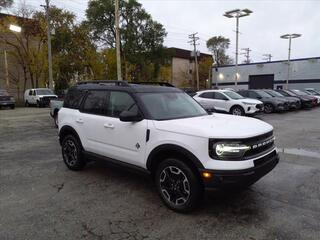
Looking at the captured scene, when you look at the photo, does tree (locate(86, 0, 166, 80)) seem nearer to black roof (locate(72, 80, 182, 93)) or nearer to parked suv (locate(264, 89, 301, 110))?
parked suv (locate(264, 89, 301, 110))

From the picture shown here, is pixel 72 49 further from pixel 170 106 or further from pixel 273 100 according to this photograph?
pixel 170 106

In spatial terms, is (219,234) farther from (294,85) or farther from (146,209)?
(294,85)

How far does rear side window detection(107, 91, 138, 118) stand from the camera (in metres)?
4.80

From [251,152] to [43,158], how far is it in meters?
5.30

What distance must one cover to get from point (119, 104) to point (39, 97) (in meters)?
24.4

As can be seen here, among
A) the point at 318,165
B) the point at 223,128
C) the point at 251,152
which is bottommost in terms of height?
the point at 318,165

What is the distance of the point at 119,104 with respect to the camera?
16.4 ft

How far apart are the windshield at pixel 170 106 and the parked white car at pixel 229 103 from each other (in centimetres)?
983

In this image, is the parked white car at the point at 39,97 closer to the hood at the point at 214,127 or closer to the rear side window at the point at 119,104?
the rear side window at the point at 119,104

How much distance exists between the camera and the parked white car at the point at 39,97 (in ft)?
88.0

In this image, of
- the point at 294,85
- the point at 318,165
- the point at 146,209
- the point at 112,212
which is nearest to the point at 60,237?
the point at 112,212

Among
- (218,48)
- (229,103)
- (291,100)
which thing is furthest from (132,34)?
(218,48)

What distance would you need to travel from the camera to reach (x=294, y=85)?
152 ft

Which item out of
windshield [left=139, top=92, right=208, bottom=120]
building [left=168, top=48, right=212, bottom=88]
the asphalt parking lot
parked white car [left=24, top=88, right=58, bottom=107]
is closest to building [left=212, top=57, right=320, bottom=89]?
building [left=168, top=48, right=212, bottom=88]
